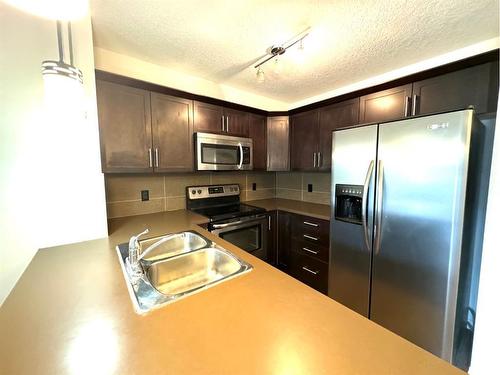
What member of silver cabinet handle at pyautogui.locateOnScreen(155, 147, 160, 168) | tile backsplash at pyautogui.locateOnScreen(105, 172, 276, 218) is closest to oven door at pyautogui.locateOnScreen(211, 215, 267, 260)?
tile backsplash at pyautogui.locateOnScreen(105, 172, 276, 218)

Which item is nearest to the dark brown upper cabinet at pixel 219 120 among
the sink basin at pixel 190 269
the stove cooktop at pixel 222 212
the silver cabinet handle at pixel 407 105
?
the stove cooktop at pixel 222 212

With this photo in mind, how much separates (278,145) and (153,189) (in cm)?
162

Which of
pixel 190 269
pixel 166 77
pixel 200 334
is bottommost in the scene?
pixel 190 269

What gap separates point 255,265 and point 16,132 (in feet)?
4.95

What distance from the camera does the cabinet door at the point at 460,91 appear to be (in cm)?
148

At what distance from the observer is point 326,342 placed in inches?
23.4

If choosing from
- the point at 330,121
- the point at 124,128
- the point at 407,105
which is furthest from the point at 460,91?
the point at 124,128

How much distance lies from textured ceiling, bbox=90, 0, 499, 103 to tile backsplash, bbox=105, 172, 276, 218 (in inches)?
45.0

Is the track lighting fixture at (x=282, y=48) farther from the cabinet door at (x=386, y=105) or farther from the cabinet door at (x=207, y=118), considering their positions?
the cabinet door at (x=386, y=105)

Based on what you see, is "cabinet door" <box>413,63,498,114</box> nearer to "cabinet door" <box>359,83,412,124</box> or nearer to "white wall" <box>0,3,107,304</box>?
"cabinet door" <box>359,83,412,124</box>

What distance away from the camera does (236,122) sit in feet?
7.91

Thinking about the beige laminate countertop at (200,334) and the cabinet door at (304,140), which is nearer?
the beige laminate countertop at (200,334)

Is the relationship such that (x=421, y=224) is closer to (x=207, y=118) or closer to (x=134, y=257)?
(x=134, y=257)

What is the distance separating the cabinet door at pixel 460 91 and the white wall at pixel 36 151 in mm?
2469
